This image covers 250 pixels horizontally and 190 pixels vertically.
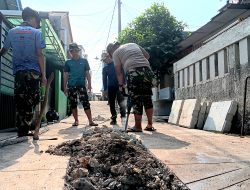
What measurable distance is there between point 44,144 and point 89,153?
1125 mm

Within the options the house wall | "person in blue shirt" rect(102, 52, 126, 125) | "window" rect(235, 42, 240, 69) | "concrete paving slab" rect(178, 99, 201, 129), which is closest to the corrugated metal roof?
the house wall

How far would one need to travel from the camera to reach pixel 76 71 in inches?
265

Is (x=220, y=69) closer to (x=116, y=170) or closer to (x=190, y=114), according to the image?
(x=190, y=114)

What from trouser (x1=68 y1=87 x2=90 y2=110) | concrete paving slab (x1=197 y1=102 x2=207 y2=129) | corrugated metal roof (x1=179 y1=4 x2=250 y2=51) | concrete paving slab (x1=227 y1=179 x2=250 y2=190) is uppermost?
corrugated metal roof (x1=179 y1=4 x2=250 y2=51)

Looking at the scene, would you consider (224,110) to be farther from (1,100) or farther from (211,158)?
(1,100)

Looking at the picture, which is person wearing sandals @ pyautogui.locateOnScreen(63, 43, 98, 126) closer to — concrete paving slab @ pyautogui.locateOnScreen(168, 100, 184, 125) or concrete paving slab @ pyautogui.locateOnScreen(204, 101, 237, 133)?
concrete paving slab @ pyautogui.locateOnScreen(204, 101, 237, 133)

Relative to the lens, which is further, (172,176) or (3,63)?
(3,63)

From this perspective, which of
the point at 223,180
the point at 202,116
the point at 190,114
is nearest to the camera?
the point at 223,180

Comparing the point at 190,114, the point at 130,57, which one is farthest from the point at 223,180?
the point at 190,114

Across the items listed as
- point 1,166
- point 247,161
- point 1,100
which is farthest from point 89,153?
point 1,100

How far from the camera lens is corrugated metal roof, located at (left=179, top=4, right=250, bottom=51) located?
12484mm

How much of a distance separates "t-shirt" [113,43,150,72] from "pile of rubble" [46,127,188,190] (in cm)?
241

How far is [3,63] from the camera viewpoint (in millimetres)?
6316

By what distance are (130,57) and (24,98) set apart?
1.84 metres
